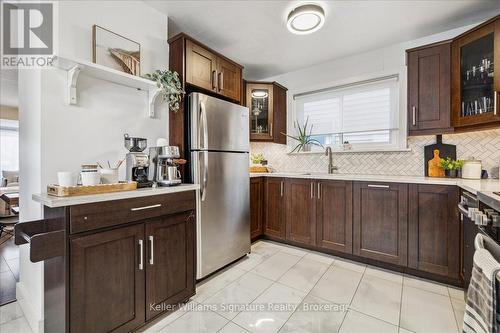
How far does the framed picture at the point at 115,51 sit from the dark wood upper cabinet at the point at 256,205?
1.79 metres

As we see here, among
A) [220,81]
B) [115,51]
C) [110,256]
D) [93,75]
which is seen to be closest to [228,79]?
[220,81]

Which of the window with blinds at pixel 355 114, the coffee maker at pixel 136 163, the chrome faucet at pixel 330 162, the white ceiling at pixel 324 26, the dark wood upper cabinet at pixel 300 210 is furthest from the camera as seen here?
the chrome faucet at pixel 330 162

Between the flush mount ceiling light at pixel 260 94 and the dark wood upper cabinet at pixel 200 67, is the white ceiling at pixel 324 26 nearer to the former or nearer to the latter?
the dark wood upper cabinet at pixel 200 67

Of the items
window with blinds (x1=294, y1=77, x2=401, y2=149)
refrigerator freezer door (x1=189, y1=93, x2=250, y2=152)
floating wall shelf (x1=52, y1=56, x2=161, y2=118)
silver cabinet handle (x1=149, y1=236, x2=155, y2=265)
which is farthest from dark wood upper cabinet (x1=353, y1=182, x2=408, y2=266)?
floating wall shelf (x1=52, y1=56, x2=161, y2=118)

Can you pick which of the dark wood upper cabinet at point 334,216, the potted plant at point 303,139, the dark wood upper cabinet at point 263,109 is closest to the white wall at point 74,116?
the dark wood upper cabinet at point 263,109

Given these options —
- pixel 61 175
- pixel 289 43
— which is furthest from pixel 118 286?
pixel 289 43

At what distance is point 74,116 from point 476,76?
3.41m

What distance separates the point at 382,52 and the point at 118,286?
11.9 ft

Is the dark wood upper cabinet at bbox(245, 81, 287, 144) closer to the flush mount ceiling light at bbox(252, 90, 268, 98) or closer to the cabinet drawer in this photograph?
the flush mount ceiling light at bbox(252, 90, 268, 98)

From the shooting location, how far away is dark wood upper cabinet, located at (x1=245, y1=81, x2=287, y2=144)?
3.40 meters

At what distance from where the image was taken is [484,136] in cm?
230

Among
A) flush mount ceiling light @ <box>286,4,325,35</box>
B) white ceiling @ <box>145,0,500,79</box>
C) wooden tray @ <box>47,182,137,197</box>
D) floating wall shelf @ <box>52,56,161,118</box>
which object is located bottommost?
wooden tray @ <box>47,182,137,197</box>

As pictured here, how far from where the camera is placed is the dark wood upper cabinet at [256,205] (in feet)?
9.82

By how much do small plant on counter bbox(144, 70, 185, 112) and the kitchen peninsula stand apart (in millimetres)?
834
